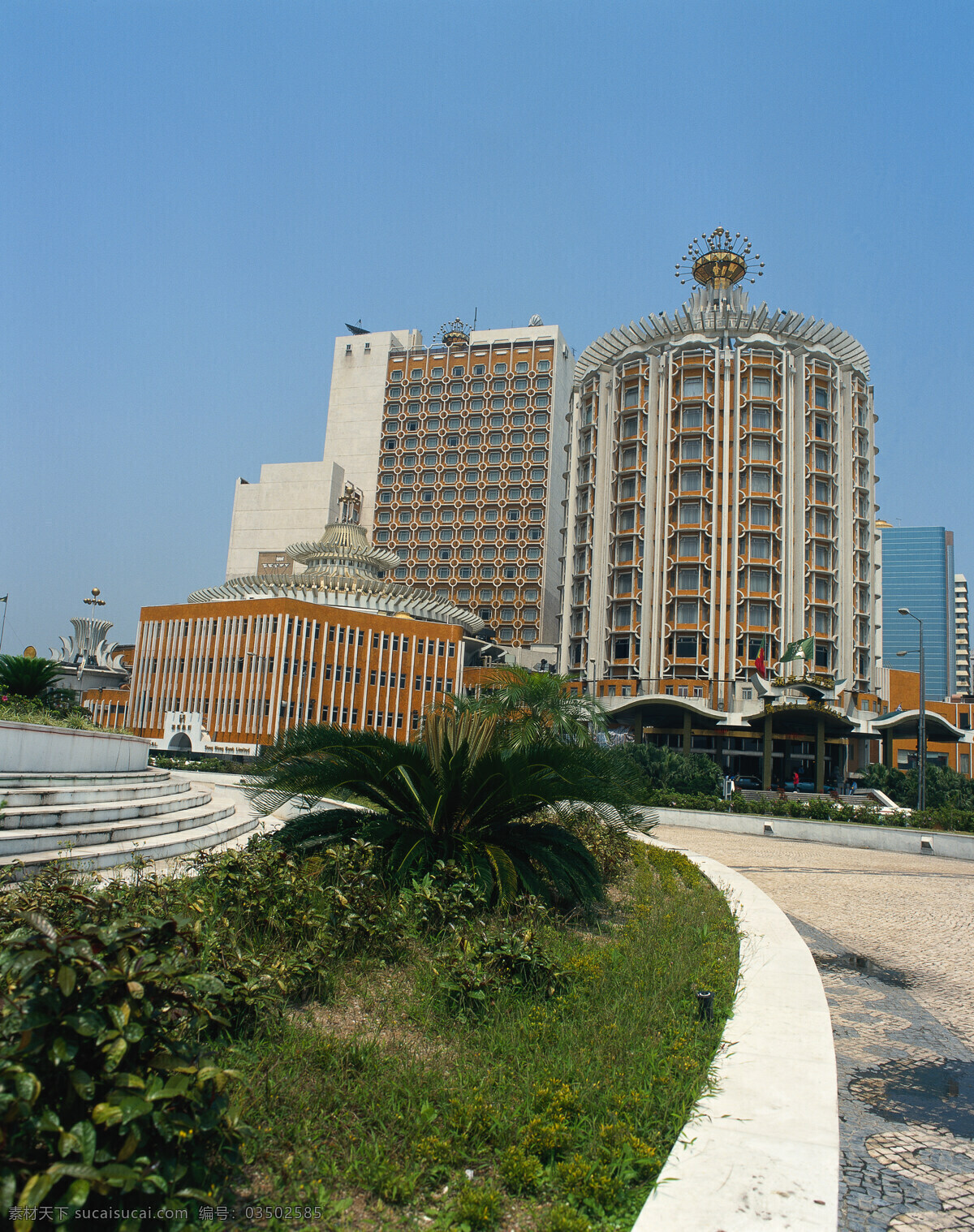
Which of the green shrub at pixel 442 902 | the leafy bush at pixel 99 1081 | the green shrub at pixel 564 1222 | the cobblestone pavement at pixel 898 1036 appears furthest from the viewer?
the green shrub at pixel 442 902

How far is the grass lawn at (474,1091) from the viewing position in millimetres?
3664

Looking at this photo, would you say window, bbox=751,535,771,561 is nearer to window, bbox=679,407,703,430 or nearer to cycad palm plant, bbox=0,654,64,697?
window, bbox=679,407,703,430

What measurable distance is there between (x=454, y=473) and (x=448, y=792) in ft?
300

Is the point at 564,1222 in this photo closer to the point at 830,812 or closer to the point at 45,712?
the point at 45,712

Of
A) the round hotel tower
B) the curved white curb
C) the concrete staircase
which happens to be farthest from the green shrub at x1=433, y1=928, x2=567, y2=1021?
the round hotel tower

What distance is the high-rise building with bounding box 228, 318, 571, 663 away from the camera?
307 ft

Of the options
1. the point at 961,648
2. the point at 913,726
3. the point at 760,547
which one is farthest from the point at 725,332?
the point at 961,648

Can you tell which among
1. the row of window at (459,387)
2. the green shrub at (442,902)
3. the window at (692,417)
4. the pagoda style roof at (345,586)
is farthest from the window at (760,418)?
the green shrub at (442,902)

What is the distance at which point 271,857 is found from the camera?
7684 mm

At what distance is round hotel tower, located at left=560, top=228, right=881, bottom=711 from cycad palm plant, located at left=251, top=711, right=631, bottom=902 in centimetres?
4701

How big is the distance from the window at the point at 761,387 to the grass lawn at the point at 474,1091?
5935 centimetres

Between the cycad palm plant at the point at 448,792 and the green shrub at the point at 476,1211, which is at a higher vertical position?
the cycad palm plant at the point at 448,792

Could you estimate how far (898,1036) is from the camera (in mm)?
7086

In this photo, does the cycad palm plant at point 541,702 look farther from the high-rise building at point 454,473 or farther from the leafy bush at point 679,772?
the high-rise building at point 454,473
